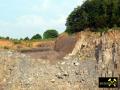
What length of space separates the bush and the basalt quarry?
1.01 m

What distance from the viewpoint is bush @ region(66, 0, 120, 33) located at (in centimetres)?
3325

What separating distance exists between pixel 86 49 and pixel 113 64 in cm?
239

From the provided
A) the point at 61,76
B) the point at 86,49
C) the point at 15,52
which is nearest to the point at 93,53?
the point at 86,49

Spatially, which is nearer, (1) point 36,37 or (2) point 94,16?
(2) point 94,16

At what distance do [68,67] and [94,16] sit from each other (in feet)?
14.8

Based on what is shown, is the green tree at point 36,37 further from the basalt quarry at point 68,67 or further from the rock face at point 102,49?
the basalt quarry at point 68,67

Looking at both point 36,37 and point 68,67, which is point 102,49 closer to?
point 68,67

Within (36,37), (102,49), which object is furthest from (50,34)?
(102,49)

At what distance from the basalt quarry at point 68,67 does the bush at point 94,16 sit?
3.32 ft

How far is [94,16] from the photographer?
33.6 meters

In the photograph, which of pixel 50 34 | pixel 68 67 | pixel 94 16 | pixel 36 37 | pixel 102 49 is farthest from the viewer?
pixel 36 37

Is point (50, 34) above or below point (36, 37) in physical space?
above

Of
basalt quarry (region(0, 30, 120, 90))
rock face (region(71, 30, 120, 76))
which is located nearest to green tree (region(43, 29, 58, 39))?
rock face (region(71, 30, 120, 76))

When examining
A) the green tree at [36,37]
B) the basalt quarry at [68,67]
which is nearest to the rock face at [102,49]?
the basalt quarry at [68,67]
